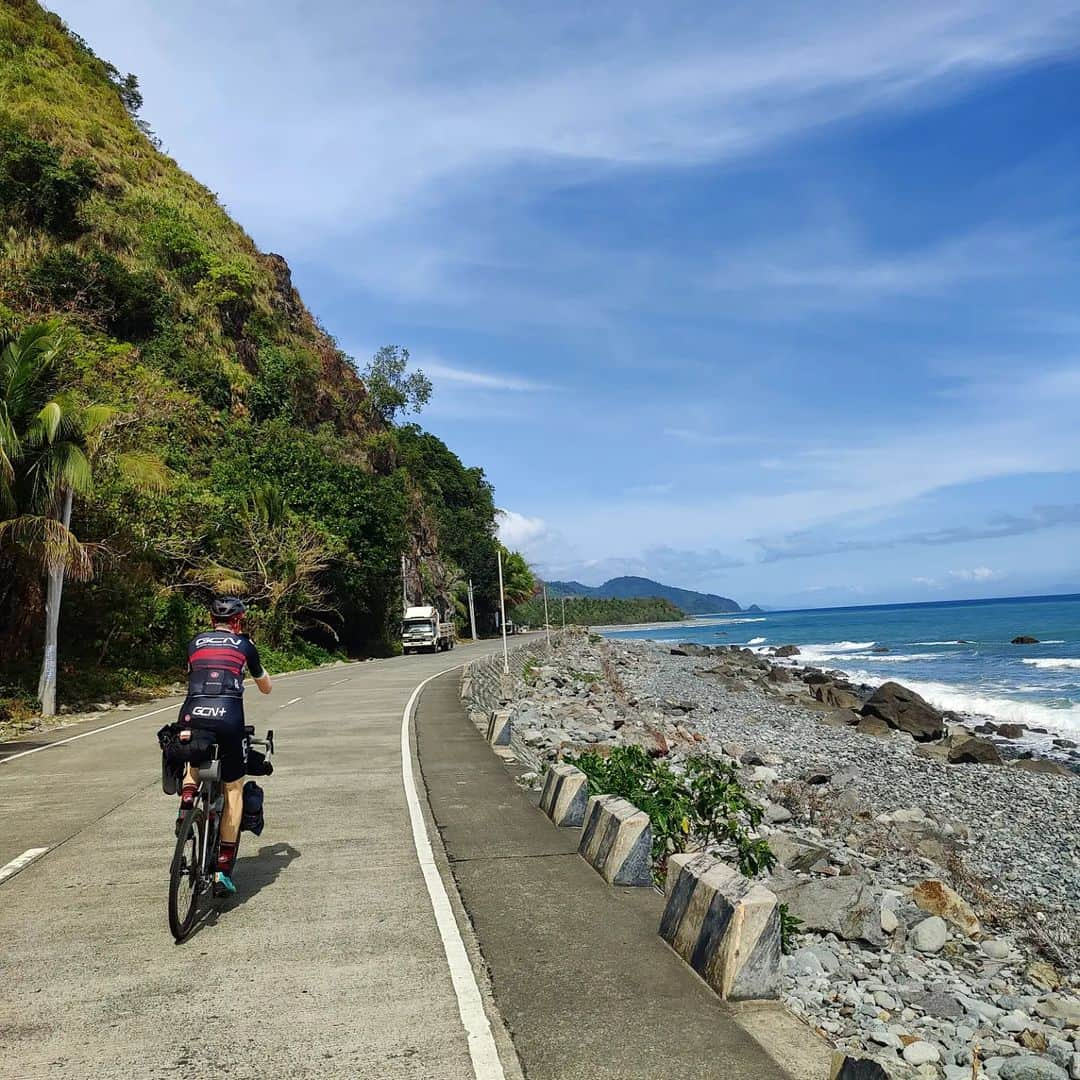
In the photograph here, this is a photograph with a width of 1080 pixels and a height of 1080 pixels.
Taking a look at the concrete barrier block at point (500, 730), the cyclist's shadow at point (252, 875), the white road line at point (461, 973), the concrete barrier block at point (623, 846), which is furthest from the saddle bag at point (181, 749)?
the concrete barrier block at point (500, 730)

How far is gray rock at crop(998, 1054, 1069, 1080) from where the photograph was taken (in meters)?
4.91

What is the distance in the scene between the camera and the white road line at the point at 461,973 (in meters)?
4.21

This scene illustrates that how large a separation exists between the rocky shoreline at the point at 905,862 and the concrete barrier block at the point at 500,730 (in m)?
0.73

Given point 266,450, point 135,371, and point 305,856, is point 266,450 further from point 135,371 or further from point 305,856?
point 305,856

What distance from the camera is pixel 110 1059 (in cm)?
424

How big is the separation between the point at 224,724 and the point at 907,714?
27.5 meters

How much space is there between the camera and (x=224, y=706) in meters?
6.14

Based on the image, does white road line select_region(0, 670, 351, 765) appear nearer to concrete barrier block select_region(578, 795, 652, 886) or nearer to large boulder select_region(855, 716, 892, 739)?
concrete barrier block select_region(578, 795, 652, 886)

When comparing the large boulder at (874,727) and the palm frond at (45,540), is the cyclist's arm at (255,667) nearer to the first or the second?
the palm frond at (45,540)

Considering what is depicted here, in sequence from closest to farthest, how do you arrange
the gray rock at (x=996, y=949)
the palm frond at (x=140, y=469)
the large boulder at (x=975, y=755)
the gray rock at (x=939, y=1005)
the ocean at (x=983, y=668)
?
the gray rock at (x=939, y=1005) → the gray rock at (x=996, y=949) → the large boulder at (x=975, y=755) → the palm frond at (x=140, y=469) → the ocean at (x=983, y=668)

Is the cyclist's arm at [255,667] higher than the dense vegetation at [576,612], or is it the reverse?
the dense vegetation at [576,612]

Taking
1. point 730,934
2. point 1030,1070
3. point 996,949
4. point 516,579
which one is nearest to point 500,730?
point 996,949

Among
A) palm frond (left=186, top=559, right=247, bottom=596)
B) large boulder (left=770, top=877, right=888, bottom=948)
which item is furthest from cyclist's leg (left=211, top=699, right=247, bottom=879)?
palm frond (left=186, top=559, right=247, bottom=596)

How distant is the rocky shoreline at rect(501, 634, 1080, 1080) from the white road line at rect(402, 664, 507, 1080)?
1.79 meters
